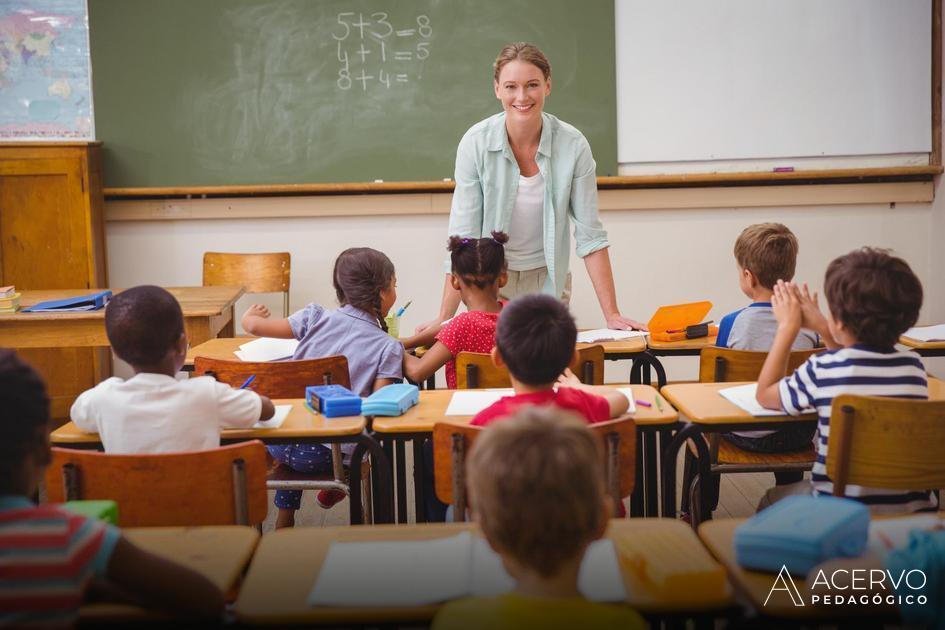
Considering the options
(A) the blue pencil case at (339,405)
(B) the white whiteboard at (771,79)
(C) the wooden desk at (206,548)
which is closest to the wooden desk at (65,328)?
(A) the blue pencil case at (339,405)

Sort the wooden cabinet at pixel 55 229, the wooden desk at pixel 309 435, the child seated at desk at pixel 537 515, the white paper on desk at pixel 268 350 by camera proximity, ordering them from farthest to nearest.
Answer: the wooden cabinet at pixel 55 229 < the white paper on desk at pixel 268 350 < the wooden desk at pixel 309 435 < the child seated at desk at pixel 537 515

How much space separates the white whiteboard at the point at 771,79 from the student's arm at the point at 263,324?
2.72 metres

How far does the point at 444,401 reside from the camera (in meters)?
2.62

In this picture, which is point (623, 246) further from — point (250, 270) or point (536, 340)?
point (536, 340)

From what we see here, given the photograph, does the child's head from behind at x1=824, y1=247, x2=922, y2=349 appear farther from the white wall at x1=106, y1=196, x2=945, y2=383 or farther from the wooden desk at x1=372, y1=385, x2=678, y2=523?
the white wall at x1=106, y1=196, x2=945, y2=383

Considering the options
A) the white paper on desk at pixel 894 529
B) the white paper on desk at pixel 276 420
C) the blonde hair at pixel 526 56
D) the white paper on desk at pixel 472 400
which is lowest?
the white paper on desk at pixel 894 529

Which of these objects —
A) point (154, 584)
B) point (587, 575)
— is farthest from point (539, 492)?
point (154, 584)

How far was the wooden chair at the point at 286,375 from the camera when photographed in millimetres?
2879

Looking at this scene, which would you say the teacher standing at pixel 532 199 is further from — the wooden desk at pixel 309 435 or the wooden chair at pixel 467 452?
the wooden chair at pixel 467 452

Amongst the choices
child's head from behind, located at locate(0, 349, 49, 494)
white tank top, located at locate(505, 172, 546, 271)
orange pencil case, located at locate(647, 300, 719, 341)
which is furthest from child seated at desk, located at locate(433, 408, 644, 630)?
white tank top, located at locate(505, 172, 546, 271)

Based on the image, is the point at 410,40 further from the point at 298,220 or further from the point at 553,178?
the point at 553,178

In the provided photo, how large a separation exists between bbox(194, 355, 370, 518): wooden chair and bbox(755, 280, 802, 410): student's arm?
3.94 ft

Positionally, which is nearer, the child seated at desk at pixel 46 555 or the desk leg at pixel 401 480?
the child seated at desk at pixel 46 555

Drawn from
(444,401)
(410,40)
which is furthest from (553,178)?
(410,40)
